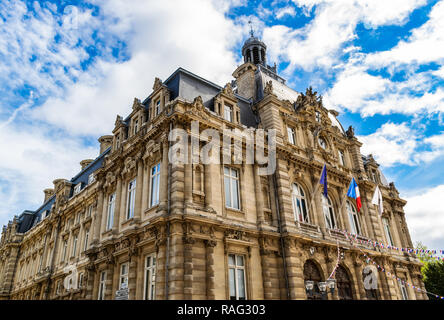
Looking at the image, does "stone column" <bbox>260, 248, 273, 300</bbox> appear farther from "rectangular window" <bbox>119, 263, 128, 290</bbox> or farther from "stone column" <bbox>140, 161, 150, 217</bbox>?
"rectangular window" <bbox>119, 263, 128, 290</bbox>

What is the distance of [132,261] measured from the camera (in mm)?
18734

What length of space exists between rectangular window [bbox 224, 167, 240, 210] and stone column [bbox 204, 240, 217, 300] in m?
3.17

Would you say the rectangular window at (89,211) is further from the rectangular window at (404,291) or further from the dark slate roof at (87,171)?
the rectangular window at (404,291)

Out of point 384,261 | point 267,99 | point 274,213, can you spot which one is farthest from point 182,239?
point 384,261

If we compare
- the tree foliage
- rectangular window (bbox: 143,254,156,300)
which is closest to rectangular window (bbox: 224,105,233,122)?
rectangular window (bbox: 143,254,156,300)

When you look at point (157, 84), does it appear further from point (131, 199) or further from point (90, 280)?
point (90, 280)

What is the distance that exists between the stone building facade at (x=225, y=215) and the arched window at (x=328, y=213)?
118 mm

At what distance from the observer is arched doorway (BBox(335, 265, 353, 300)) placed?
2264cm

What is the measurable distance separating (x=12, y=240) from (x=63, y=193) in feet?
50.5

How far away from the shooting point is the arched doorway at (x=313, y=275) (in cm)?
2069

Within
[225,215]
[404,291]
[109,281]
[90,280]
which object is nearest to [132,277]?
[109,281]

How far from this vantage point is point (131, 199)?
73.4 ft

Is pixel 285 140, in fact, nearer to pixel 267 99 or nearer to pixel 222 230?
pixel 267 99
